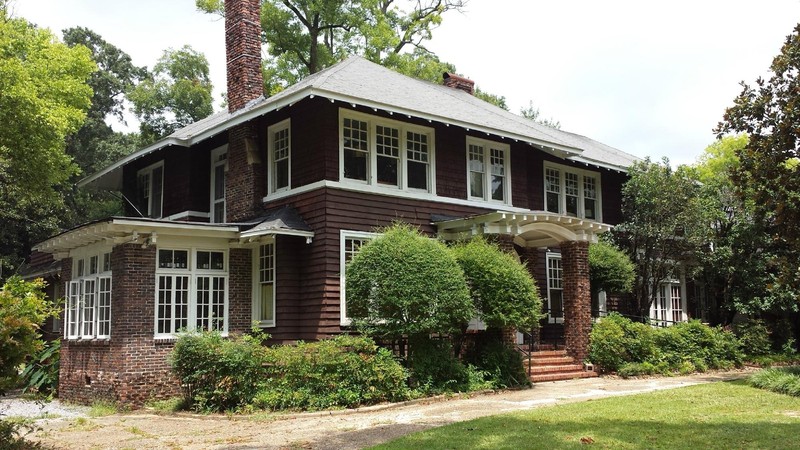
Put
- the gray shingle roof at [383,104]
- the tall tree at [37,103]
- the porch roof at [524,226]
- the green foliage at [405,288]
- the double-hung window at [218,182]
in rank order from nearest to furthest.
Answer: the green foliage at [405,288], the gray shingle roof at [383,104], the porch roof at [524,226], the double-hung window at [218,182], the tall tree at [37,103]

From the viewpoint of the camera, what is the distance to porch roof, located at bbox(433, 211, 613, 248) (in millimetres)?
16703

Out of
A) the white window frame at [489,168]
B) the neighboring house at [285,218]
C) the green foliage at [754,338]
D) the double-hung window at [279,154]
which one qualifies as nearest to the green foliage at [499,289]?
the neighboring house at [285,218]

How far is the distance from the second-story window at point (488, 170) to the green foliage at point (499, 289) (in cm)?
355

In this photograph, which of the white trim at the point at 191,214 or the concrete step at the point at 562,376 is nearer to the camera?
the concrete step at the point at 562,376

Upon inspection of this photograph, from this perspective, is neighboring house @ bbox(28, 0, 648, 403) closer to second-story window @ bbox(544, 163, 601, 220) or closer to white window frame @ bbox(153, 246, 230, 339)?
white window frame @ bbox(153, 246, 230, 339)

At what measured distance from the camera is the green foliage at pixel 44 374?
18.7 meters

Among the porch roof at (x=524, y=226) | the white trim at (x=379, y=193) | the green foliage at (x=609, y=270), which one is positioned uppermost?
the white trim at (x=379, y=193)

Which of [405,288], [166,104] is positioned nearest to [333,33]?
[166,104]

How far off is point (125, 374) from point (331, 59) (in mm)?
25751

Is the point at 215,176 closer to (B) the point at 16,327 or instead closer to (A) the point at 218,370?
(A) the point at 218,370

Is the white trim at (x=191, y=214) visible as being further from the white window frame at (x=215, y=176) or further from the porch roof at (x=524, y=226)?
the porch roof at (x=524, y=226)

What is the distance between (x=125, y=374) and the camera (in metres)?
15.1

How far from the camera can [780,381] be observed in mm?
14375

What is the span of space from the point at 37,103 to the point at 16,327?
50.4ft
